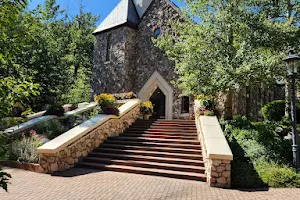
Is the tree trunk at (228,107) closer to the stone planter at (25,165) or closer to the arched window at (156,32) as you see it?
the stone planter at (25,165)

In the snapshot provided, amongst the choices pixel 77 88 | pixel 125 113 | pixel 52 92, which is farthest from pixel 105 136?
pixel 77 88

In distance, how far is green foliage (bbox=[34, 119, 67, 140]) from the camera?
31.3 feet

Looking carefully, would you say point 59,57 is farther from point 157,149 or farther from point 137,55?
point 157,149

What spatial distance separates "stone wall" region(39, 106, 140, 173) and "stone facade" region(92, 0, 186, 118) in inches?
217

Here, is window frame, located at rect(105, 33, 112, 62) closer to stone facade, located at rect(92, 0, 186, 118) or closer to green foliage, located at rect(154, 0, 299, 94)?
stone facade, located at rect(92, 0, 186, 118)

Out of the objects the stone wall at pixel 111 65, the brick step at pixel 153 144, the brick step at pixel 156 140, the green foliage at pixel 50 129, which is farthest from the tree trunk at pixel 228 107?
the stone wall at pixel 111 65

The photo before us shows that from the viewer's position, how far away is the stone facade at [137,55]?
15.9m

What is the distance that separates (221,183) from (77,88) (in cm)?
1792

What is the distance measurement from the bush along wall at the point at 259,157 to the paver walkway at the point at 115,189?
464 mm

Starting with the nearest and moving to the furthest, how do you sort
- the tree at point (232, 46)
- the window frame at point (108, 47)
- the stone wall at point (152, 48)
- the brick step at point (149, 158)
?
the brick step at point (149, 158)
the tree at point (232, 46)
the stone wall at point (152, 48)
the window frame at point (108, 47)

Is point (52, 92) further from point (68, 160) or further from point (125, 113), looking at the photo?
point (68, 160)

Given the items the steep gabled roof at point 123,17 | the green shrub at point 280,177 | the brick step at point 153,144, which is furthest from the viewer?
the steep gabled roof at point 123,17

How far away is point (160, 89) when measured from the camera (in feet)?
51.5

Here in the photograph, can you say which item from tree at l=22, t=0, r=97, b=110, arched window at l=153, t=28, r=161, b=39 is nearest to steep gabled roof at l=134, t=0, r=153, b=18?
arched window at l=153, t=28, r=161, b=39
